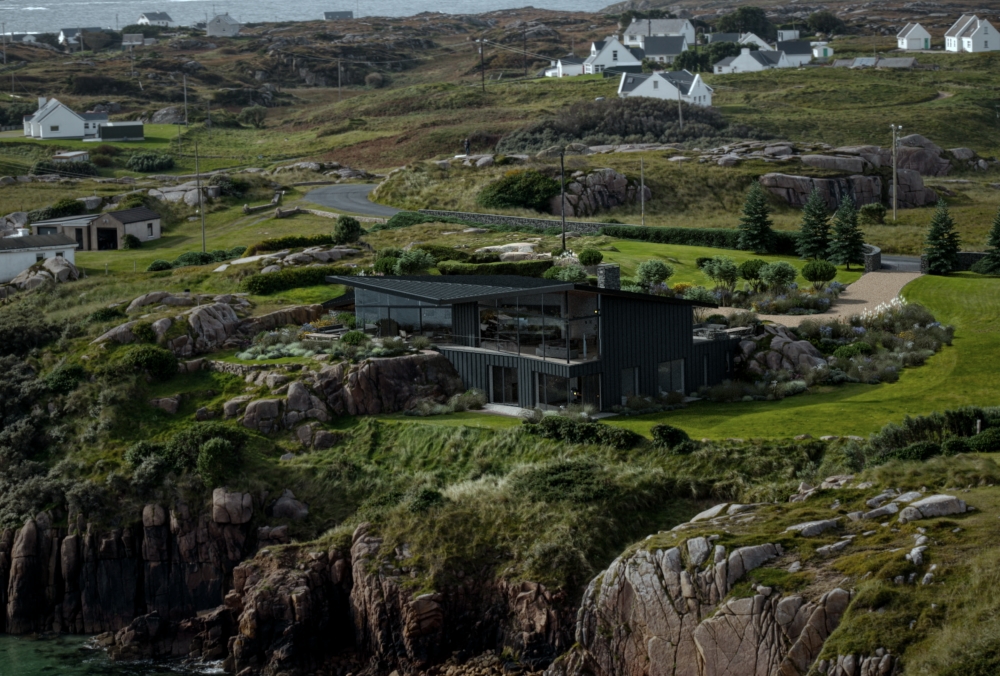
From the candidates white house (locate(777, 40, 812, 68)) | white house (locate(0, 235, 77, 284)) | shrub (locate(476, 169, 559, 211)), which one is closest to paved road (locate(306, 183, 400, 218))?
shrub (locate(476, 169, 559, 211))

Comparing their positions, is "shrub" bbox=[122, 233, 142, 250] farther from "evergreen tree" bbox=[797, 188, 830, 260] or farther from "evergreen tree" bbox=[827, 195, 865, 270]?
"evergreen tree" bbox=[827, 195, 865, 270]

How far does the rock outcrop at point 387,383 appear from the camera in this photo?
158 feet

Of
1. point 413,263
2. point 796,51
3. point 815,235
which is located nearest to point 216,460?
point 413,263

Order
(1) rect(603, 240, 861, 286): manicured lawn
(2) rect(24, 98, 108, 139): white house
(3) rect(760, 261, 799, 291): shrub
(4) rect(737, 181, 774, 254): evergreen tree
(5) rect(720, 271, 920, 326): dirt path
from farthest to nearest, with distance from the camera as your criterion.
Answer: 1. (2) rect(24, 98, 108, 139): white house
2. (4) rect(737, 181, 774, 254): evergreen tree
3. (1) rect(603, 240, 861, 286): manicured lawn
4. (3) rect(760, 261, 799, 291): shrub
5. (5) rect(720, 271, 920, 326): dirt path

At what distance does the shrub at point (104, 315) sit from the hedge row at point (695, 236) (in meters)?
30.4

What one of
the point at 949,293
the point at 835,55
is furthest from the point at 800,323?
the point at 835,55

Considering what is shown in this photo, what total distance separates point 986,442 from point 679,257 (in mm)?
34816

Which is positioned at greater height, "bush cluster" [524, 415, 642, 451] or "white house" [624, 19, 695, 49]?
"white house" [624, 19, 695, 49]

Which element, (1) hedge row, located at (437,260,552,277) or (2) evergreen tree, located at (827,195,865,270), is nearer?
(1) hedge row, located at (437,260,552,277)

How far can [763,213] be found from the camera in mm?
73000

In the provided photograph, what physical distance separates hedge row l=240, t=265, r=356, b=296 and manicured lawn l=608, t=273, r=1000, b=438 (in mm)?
21644

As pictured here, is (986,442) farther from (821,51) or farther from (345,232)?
(821,51)

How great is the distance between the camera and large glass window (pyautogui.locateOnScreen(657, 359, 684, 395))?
49250 mm

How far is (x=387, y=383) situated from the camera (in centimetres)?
4894
